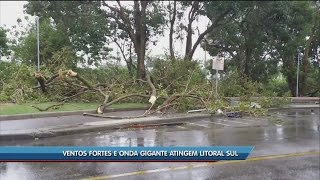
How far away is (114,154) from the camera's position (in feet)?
10.2

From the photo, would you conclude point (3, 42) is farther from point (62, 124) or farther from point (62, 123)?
point (62, 124)

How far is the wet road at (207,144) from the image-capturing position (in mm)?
6637

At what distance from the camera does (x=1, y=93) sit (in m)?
16.5

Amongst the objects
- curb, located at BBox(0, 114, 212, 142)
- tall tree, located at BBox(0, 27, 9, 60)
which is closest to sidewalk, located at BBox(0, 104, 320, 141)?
curb, located at BBox(0, 114, 212, 142)

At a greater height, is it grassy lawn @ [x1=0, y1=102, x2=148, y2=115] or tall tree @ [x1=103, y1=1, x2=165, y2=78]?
tall tree @ [x1=103, y1=1, x2=165, y2=78]

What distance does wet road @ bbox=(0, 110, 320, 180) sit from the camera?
21.8ft

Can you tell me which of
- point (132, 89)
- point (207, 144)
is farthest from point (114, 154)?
point (132, 89)

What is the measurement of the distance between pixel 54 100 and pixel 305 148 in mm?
11397

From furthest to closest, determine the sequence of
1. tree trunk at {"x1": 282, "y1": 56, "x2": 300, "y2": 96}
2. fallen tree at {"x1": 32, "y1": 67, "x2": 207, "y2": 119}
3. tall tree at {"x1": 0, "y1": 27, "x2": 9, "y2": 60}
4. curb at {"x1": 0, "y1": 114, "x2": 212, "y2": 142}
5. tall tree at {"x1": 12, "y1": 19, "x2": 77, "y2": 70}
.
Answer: tree trunk at {"x1": 282, "y1": 56, "x2": 300, "y2": 96} → tall tree at {"x1": 0, "y1": 27, "x2": 9, "y2": 60} → tall tree at {"x1": 12, "y1": 19, "x2": 77, "y2": 70} → fallen tree at {"x1": 32, "y1": 67, "x2": 207, "y2": 119} → curb at {"x1": 0, "y1": 114, "x2": 212, "y2": 142}

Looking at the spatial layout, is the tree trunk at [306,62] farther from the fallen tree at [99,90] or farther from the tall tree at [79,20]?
the fallen tree at [99,90]

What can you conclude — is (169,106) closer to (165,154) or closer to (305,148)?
(305,148)

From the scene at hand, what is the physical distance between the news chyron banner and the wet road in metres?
3.35

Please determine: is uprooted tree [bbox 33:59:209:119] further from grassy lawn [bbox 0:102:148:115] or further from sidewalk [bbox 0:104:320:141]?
sidewalk [bbox 0:104:320:141]

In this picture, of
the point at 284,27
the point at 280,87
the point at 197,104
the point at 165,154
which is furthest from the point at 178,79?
the point at 280,87
